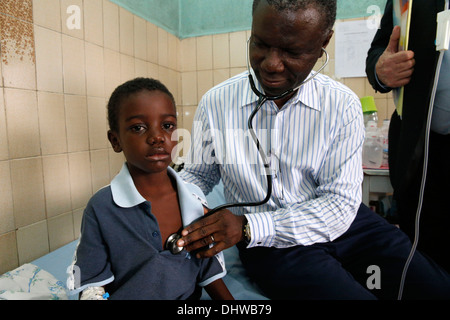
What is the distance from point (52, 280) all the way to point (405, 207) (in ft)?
4.33

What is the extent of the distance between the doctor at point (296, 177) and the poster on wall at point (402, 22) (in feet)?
0.62

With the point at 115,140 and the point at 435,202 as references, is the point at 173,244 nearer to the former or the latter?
the point at 115,140

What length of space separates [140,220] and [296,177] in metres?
0.52

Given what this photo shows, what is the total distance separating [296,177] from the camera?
977 millimetres

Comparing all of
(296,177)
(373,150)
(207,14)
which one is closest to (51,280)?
(296,177)

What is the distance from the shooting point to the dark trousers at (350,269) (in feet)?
2.63

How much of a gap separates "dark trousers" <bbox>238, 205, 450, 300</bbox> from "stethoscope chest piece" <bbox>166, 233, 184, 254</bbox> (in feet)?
1.06

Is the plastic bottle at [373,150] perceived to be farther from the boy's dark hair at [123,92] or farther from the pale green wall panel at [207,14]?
the boy's dark hair at [123,92]

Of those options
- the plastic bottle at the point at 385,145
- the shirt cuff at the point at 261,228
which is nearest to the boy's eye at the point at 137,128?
the shirt cuff at the point at 261,228

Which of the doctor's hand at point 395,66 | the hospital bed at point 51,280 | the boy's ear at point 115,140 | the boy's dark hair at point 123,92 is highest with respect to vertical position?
the doctor's hand at point 395,66

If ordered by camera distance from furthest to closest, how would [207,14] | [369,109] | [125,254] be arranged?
[207,14] < [369,109] < [125,254]

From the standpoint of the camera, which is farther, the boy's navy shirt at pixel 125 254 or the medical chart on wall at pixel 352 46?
the medical chart on wall at pixel 352 46
